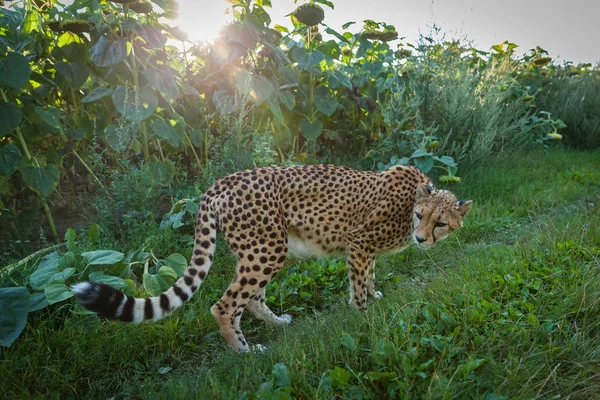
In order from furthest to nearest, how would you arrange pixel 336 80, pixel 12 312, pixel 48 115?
pixel 336 80
pixel 48 115
pixel 12 312

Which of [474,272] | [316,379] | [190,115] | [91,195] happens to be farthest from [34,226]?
[474,272]

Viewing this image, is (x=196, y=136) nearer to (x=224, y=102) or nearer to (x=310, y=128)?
(x=224, y=102)

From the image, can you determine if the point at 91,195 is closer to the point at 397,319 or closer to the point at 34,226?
the point at 34,226

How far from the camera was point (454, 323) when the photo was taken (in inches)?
84.0

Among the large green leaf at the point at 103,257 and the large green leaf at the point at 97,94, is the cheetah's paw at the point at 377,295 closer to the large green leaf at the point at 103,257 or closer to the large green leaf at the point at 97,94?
the large green leaf at the point at 103,257

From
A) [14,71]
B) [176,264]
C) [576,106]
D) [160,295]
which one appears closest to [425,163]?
[176,264]

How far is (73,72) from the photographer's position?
12.8 ft

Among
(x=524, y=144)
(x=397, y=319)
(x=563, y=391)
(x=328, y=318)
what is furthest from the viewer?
(x=524, y=144)

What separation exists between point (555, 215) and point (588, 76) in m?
7.86

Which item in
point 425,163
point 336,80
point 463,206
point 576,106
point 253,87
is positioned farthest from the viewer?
point 576,106

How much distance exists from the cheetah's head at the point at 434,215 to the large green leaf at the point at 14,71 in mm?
2829

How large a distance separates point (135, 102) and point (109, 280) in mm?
1620

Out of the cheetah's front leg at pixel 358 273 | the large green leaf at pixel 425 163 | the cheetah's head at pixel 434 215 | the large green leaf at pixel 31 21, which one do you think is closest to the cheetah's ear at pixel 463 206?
the cheetah's head at pixel 434 215

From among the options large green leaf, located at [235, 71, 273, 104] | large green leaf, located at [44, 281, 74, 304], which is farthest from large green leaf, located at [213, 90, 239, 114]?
large green leaf, located at [44, 281, 74, 304]
